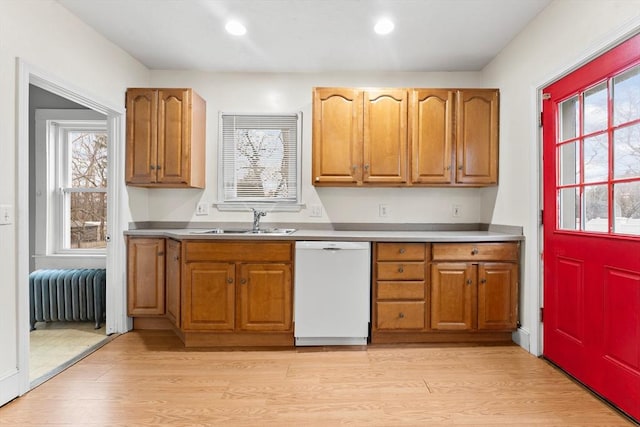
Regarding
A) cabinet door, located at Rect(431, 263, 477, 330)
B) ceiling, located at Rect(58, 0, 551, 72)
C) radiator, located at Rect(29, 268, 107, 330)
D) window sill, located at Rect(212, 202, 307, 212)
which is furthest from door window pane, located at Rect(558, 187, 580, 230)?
radiator, located at Rect(29, 268, 107, 330)

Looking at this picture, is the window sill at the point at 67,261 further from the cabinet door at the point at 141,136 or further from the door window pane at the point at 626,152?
the door window pane at the point at 626,152

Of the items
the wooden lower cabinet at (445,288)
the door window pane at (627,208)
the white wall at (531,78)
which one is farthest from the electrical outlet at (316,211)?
the door window pane at (627,208)

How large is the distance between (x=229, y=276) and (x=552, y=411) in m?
2.23

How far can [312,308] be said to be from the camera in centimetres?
278

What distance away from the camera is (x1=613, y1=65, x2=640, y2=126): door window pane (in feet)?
5.89

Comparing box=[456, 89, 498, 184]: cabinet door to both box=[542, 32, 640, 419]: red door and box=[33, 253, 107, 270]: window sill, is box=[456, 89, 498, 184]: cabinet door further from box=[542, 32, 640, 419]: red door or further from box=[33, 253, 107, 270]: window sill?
box=[33, 253, 107, 270]: window sill

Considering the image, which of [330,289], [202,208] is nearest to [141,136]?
[202,208]

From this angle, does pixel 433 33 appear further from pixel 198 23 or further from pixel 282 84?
pixel 198 23

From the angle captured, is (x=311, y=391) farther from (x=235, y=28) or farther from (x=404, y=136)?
(x=235, y=28)

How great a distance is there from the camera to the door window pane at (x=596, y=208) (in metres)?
2.01

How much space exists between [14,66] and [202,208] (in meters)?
1.76

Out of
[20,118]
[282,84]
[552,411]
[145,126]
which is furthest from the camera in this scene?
[282,84]

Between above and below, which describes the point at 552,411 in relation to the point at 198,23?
below

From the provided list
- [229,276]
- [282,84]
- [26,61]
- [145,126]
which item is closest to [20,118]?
[26,61]
